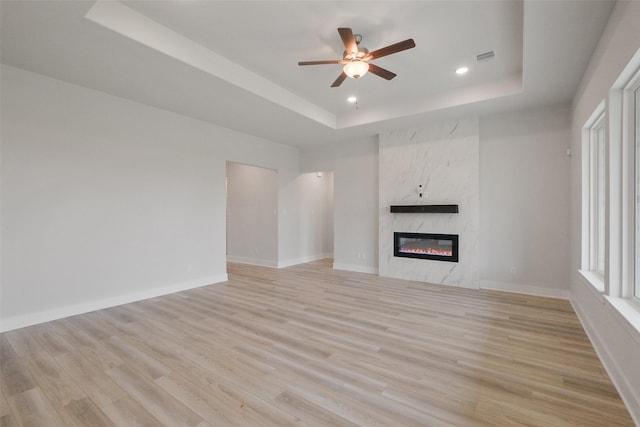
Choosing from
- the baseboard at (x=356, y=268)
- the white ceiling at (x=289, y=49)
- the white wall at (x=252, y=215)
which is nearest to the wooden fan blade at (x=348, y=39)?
the white ceiling at (x=289, y=49)

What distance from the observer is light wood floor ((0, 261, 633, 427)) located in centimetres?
184

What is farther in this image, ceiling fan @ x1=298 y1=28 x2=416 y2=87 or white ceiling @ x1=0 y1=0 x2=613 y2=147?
ceiling fan @ x1=298 y1=28 x2=416 y2=87

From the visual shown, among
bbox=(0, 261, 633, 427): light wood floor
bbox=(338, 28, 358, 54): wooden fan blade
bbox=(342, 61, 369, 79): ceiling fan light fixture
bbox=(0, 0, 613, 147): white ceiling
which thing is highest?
bbox=(0, 0, 613, 147): white ceiling

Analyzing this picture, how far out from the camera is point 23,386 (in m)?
2.15

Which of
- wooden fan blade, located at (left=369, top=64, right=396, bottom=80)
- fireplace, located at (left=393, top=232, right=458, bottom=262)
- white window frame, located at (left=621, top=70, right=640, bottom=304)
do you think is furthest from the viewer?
fireplace, located at (left=393, top=232, right=458, bottom=262)

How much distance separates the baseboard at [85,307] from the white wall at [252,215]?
81.8 inches

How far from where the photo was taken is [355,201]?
6508 millimetres

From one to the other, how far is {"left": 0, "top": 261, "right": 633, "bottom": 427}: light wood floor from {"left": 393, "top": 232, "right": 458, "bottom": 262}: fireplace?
1.27m

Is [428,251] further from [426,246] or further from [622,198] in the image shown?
[622,198]

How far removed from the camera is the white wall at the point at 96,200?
10.7ft

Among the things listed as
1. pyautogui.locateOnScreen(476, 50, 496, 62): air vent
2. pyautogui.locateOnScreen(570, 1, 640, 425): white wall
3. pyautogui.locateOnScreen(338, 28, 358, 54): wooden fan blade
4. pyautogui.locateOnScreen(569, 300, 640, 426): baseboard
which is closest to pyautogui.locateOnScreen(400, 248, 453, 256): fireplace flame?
pyautogui.locateOnScreen(570, 1, 640, 425): white wall

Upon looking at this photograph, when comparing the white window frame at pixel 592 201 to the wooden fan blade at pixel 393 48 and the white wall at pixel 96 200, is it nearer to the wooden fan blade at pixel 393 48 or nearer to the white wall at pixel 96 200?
the wooden fan blade at pixel 393 48

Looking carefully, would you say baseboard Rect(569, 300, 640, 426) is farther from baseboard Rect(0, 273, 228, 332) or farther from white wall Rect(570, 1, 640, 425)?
baseboard Rect(0, 273, 228, 332)

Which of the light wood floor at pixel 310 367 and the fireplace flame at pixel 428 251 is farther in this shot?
the fireplace flame at pixel 428 251
